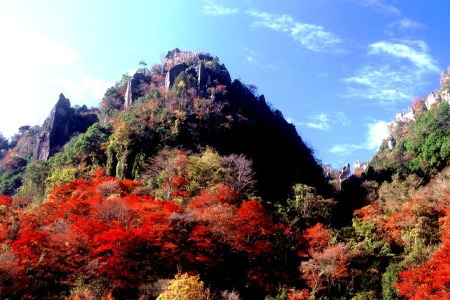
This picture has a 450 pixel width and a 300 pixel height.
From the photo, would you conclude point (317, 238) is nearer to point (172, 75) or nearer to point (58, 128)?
point (172, 75)

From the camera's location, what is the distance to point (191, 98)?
56344mm

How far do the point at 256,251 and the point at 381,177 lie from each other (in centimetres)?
3816

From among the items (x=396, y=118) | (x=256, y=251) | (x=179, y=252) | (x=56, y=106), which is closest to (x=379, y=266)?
(x=256, y=251)

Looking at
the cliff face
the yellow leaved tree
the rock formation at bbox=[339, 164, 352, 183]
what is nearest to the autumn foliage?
the yellow leaved tree

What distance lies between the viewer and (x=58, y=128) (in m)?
65.1

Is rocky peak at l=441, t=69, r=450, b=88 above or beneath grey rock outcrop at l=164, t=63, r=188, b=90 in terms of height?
above

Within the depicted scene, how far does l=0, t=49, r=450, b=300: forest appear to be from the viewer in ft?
82.0

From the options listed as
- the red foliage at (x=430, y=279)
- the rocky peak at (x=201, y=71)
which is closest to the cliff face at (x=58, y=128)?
the rocky peak at (x=201, y=71)

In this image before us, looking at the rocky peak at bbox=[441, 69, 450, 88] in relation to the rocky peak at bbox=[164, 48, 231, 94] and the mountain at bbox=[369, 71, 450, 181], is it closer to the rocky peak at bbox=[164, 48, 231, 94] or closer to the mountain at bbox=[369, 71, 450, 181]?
the mountain at bbox=[369, 71, 450, 181]

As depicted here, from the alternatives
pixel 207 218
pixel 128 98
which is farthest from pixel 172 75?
pixel 207 218

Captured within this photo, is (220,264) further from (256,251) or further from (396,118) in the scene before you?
(396,118)

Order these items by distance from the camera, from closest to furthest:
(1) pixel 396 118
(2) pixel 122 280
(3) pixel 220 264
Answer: (2) pixel 122 280
(3) pixel 220 264
(1) pixel 396 118

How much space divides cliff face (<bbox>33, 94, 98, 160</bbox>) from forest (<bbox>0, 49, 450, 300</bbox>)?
2674 millimetres

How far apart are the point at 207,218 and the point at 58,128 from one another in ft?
146
